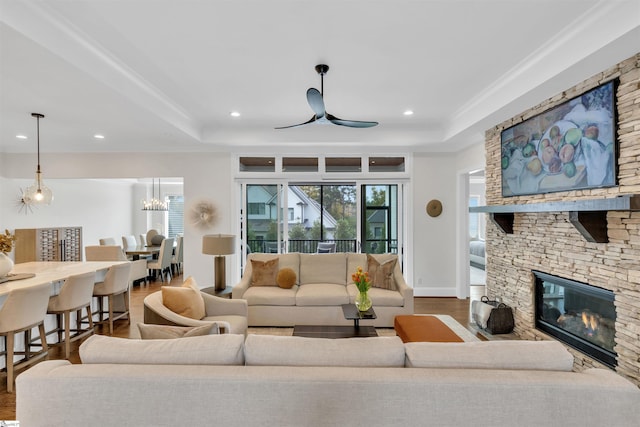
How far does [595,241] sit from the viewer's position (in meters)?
2.60

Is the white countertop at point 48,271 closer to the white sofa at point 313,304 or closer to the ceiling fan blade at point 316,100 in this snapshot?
the white sofa at point 313,304

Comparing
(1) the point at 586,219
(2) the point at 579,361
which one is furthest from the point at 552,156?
(2) the point at 579,361

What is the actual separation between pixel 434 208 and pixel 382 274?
2.07 meters

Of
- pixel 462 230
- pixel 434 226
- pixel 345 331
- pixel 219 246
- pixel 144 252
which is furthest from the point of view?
pixel 144 252

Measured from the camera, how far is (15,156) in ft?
19.2

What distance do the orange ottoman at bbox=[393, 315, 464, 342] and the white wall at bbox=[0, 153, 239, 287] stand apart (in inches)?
139

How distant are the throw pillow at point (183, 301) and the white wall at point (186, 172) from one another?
2694 mm

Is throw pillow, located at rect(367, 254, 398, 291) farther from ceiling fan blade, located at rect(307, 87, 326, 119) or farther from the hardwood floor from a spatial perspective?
ceiling fan blade, located at rect(307, 87, 326, 119)

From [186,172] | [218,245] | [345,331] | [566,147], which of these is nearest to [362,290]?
[345,331]

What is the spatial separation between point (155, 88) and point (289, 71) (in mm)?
1633

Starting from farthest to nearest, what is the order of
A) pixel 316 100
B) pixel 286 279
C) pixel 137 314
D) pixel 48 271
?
pixel 137 314 → pixel 286 279 → pixel 48 271 → pixel 316 100

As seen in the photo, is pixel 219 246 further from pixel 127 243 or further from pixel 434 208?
pixel 127 243

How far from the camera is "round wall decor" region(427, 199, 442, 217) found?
579cm

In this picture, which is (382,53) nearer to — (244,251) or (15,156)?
(244,251)
